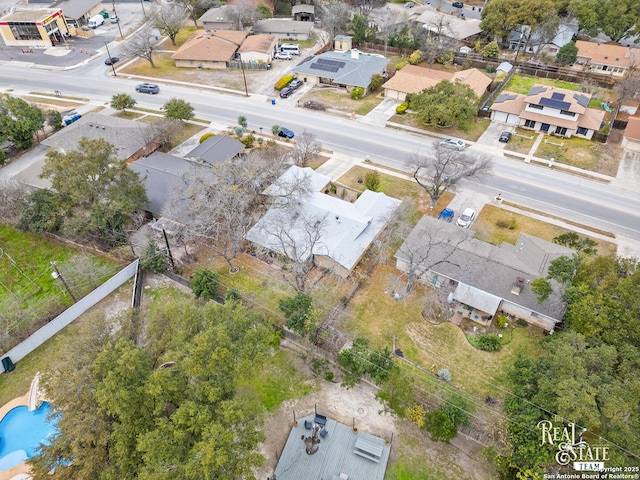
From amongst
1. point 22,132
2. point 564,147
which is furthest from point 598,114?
point 22,132

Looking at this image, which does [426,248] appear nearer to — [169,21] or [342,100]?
[342,100]

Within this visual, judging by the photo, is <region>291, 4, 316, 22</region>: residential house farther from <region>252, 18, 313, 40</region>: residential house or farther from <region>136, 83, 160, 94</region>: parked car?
Answer: <region>136, 83, 160, 94</region>: parked car

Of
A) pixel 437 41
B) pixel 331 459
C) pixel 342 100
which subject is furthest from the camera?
pixel 437 41

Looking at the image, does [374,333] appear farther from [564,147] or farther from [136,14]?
[136,14]

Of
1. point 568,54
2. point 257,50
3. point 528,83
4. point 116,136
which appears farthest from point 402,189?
point 568,54

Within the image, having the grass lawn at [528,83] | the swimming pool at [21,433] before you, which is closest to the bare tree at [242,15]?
the grass lawn at [528,83]
